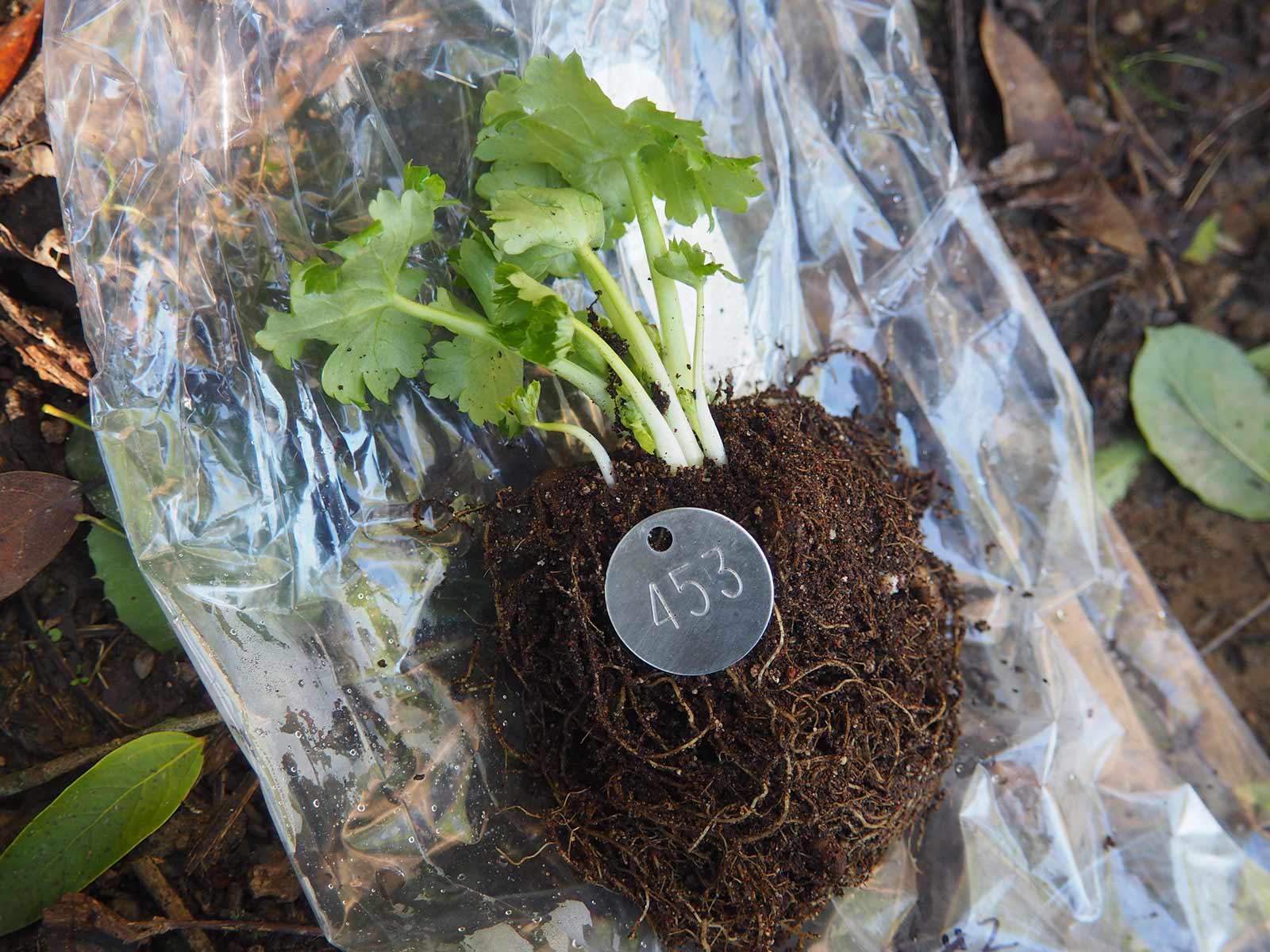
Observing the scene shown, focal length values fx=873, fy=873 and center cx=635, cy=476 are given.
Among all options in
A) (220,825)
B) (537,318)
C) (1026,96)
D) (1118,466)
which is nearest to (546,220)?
(537,318)

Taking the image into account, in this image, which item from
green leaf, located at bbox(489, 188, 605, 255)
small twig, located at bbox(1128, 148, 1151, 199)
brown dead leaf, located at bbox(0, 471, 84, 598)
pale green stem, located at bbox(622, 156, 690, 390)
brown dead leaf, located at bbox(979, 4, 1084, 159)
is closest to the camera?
green leaf, located at bbox(489, 188, 605, 255)

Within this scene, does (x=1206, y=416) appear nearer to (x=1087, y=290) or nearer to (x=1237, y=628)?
(x=1087, y=290)

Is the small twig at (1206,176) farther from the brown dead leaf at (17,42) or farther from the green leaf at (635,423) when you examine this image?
the brown dead leaf at (17,42)

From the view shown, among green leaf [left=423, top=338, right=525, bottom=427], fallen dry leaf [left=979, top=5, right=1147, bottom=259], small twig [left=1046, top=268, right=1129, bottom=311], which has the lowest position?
small twig [left=1046, top=268, right=1129, bottom=311]

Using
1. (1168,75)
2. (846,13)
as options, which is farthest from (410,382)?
(1168,75)

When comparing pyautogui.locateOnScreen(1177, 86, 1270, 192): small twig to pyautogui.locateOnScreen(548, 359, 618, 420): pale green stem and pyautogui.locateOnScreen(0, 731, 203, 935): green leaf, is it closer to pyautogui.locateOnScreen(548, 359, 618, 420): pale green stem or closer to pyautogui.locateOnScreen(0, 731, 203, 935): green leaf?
pyautogui.locateOnScreen(548, 359, 618, 420): pale green stem

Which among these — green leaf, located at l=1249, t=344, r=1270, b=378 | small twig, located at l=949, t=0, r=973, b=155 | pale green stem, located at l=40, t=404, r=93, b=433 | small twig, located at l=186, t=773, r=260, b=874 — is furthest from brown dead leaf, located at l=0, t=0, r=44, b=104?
green leaf, located at l=1249, t=344, r=1270, b=378
